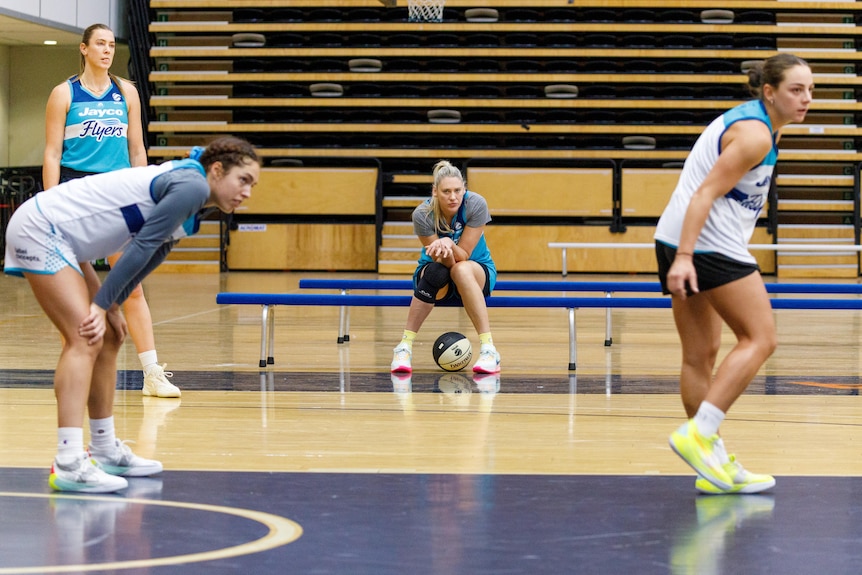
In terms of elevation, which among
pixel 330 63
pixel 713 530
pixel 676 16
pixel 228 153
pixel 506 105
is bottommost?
pixel 713 530

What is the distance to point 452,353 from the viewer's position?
17.8 ft

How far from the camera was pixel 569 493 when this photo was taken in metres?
2.97

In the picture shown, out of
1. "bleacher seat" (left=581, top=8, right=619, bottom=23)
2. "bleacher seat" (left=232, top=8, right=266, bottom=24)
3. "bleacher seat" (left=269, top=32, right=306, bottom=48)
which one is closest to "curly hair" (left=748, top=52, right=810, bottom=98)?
"bleacher seat" (left=581, top=8, right=619, bottom=23)

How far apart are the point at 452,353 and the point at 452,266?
1.32 feet

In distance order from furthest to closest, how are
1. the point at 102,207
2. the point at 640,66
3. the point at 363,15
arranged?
the point at 363,15 → the point at 640,66 → the point at 102,207

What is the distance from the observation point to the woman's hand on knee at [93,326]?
9.16 feet

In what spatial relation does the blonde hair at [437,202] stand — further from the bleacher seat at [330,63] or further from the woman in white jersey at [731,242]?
the bleacher seat at [330,63]

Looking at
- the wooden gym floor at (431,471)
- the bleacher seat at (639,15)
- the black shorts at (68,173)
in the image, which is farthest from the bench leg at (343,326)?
the bleacher seat at (639,15)

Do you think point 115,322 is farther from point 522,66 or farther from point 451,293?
point 522,66

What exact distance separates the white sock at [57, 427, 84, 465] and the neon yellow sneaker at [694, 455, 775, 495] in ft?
5.15

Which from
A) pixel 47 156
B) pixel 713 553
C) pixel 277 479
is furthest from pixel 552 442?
pixel 47 156

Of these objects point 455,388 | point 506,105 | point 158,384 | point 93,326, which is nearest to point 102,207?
point 93,326

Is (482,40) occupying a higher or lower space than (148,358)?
higher

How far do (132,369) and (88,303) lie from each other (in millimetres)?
2581
